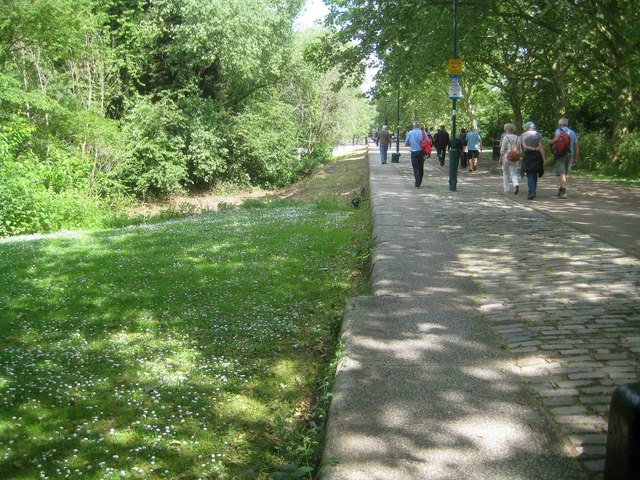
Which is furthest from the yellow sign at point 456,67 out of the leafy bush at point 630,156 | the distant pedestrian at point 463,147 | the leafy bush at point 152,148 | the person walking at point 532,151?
the leafy bush at point 152,148

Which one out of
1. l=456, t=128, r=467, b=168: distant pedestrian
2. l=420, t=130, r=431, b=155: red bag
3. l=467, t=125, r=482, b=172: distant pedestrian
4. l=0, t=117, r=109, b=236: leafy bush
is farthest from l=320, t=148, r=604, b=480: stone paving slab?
l=456, t=128, r=467, b=168: distant pedestrian

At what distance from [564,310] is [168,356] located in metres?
4.11

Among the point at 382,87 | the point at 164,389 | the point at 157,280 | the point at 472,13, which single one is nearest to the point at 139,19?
the point at 382,87

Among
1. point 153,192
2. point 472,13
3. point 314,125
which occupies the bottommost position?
point 153,192

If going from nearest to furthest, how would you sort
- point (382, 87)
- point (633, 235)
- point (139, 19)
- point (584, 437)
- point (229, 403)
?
1. point (584, 437)
2. point (229, 403)
3. point (633, 235)
4. point (382, 87)
5. point (139, 19)

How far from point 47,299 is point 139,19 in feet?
83.5

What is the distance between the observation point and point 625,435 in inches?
110

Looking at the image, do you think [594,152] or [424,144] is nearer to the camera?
[424,144]

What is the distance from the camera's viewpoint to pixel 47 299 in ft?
24.7

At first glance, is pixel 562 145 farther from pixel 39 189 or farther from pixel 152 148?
pixel 152 148

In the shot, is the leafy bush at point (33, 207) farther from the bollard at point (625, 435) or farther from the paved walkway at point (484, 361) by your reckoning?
the bollard at point (625, 435)

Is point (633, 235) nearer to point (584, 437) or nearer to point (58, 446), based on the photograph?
point (584, 437)

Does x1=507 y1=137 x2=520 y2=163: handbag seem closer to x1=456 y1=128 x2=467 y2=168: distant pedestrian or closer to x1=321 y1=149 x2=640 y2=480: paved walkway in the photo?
x1=321 y1=149 x2=640 y2=480: paved walkway

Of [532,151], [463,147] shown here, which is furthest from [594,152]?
[532,151]
